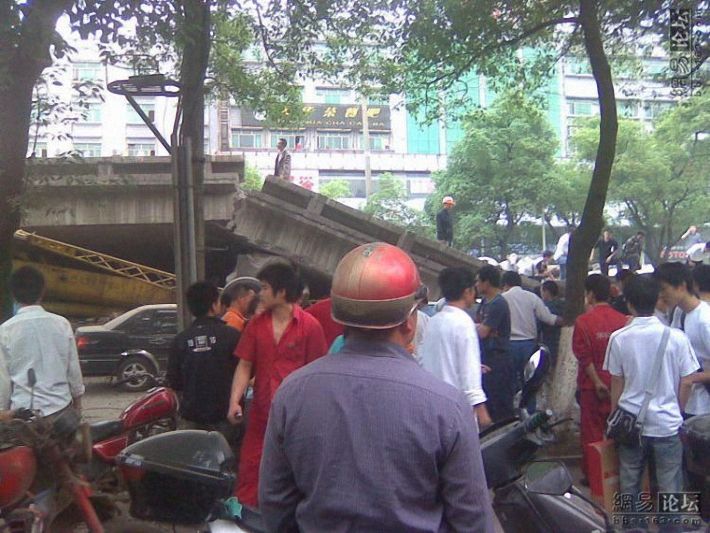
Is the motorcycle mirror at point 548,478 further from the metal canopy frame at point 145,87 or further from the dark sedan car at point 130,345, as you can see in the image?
the dark sedan car at point 130,345

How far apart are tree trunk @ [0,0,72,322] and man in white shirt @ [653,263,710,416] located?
183 inches

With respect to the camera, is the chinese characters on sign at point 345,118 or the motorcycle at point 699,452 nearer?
the motorcycle at point 699,452

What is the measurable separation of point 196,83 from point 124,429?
359 cm

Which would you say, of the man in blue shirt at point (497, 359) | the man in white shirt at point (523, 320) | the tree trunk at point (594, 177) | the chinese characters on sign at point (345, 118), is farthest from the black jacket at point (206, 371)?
the chinese characters on sign at point (345, 118)

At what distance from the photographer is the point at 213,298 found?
532 cm

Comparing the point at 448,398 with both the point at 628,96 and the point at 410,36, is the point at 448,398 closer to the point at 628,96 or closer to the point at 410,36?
the point at 410,36

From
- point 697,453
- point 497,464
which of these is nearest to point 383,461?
point 497,464

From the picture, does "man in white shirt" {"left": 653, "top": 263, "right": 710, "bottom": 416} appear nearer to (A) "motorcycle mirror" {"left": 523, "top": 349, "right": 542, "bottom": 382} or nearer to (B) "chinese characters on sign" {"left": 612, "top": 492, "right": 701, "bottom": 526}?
(B) "chinese characters on sign" {"left": 612, "top": 492, "right": 701, "bottom": 526}

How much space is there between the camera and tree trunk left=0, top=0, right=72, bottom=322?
580 centimetres

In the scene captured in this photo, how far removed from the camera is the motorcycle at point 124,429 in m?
4.26

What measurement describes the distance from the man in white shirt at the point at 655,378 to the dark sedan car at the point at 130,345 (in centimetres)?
921

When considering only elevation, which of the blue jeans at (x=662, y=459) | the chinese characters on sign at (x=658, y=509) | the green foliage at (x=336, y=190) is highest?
the green foliage at (x=336, y=190)

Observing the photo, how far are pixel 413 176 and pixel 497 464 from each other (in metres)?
55.9

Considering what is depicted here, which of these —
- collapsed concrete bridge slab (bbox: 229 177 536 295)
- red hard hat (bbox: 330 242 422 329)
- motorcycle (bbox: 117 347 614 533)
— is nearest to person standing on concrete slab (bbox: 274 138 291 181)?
collapsed concrete bridge slab (bbox: 229 177 536 295)
